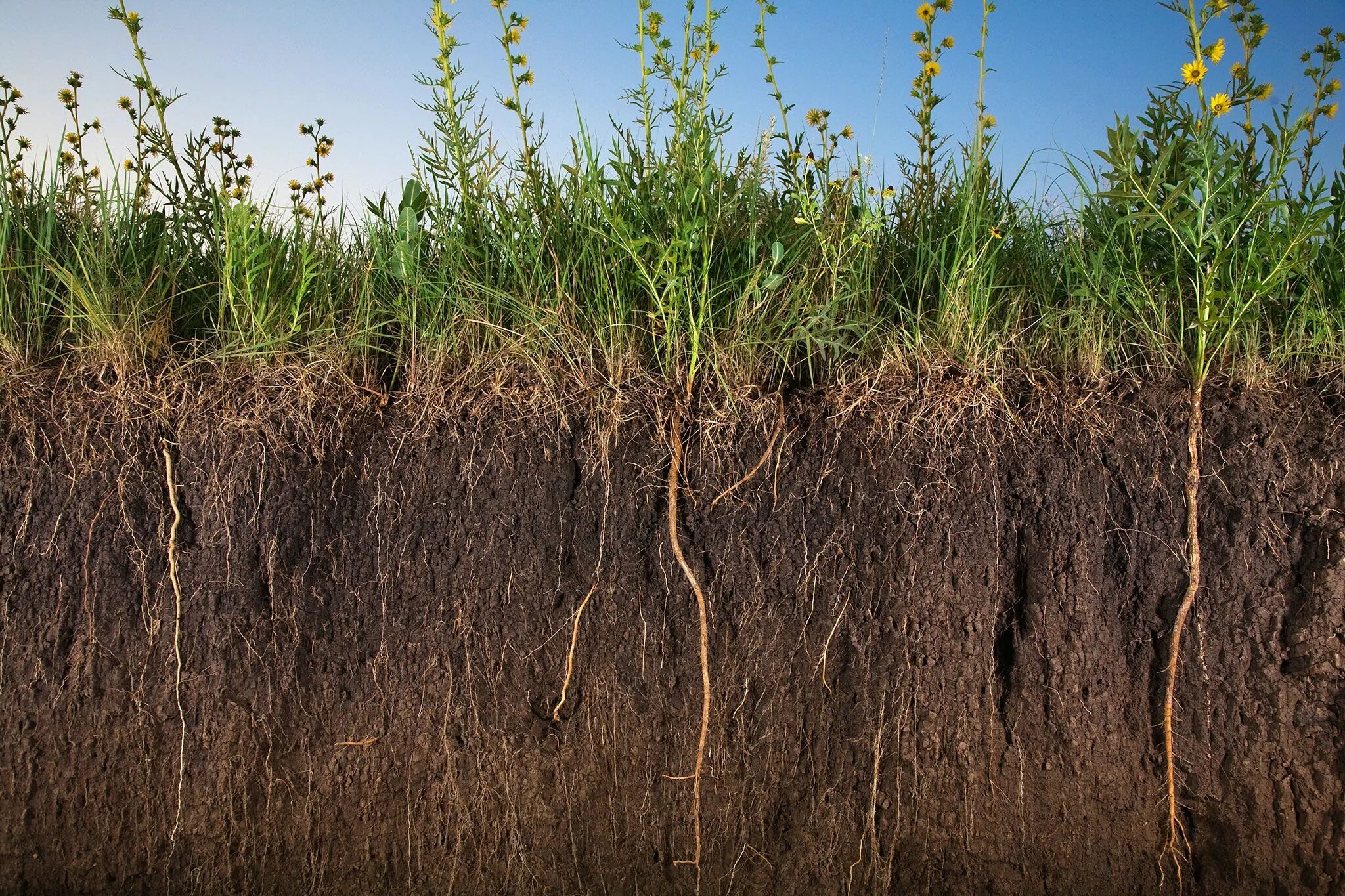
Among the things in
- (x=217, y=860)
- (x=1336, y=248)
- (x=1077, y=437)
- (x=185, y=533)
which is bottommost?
(x=217, y=860)

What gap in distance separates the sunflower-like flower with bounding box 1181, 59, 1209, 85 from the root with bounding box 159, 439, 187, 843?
2592mm

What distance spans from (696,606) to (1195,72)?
1658 millimetres

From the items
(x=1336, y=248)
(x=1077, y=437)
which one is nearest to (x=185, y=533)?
(x=1077, y=437)

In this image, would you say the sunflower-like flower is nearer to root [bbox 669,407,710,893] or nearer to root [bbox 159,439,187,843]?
root [bbox 669,407,710,893]

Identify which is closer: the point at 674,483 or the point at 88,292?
the point at 674,483

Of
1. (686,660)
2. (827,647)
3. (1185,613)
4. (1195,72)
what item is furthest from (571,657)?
(1195,72)

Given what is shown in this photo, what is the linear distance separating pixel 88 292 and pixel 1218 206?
9.24ft

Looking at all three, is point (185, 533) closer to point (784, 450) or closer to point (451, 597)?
point (451, 597)

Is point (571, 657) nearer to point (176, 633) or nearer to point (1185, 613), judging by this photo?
point (176, 633)

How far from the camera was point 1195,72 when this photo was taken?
1.94 meters

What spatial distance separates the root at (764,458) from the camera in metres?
2.08

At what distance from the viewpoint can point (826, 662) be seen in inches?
82.4

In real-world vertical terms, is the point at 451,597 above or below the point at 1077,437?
below

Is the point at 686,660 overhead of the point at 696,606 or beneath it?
beneath
